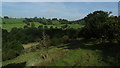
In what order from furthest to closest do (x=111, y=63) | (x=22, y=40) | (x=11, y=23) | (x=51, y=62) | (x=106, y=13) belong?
(x=11, y=23)
(x=22, y=40)
(x=106, y=13)
(x=51, y=62)
(x=111, y=63)

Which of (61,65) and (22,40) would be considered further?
(22,40)

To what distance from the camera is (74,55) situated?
20531mm

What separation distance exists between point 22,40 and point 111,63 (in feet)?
199

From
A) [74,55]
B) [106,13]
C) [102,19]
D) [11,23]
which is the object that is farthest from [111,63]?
[11,23]

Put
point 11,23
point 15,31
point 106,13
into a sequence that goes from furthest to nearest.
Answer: point 11,23, point 15,31, point 106,13

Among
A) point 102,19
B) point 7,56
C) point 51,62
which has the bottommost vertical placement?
point 7,56

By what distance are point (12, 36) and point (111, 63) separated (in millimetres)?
65666

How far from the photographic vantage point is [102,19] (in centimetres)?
2661

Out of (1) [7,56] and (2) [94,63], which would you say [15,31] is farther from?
(2) [94,63]

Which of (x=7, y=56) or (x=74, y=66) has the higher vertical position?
(x=74, y=66)

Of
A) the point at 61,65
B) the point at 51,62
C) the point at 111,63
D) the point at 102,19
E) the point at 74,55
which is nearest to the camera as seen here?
the point at 111,63

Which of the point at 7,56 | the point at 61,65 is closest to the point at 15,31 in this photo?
the point at 7,56

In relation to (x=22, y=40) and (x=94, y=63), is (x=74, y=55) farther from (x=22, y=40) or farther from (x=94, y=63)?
(x=22, y=40)

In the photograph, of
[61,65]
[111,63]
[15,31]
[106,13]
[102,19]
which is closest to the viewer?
[111,63]
